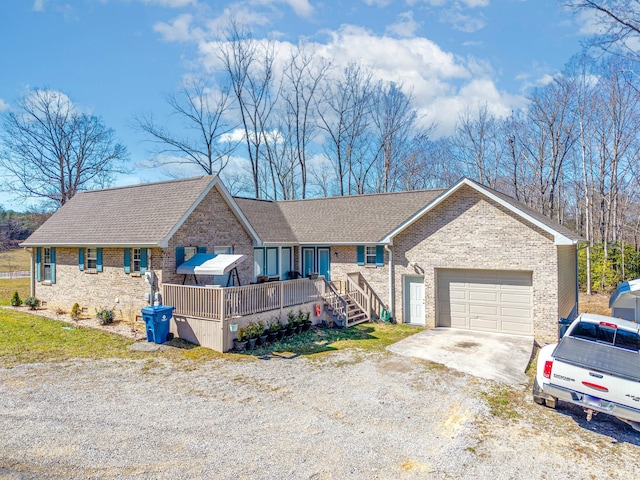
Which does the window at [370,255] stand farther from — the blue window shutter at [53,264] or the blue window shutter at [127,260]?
the blue window shutter at [53,264]

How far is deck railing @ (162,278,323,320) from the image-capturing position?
1187cm

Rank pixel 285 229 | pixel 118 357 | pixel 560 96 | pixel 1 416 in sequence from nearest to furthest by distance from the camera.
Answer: pixel 1 416 < pixel 118 357 < pixel 285 229 < pixel 560 96

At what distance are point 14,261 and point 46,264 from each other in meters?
41.2

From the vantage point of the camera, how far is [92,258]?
16.0 metres

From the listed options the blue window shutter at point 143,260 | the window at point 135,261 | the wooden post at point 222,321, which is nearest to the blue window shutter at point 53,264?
the window at point 135,261

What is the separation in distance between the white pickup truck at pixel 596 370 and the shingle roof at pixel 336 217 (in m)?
9.43

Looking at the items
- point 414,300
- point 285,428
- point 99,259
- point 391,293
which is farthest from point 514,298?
point 99,259

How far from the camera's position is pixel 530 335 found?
14.0 metres

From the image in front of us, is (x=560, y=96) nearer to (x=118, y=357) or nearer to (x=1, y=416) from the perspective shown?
(x=118, y=357)

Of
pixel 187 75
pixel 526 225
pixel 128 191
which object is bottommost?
pixel 526 225

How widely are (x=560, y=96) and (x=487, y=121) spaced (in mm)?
6654

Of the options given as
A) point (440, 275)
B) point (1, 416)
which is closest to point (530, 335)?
point (440, 275)

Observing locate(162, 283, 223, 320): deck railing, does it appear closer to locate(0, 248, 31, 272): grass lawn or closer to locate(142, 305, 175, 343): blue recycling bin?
locate(142, 305, 175, 343): blue recycling bin

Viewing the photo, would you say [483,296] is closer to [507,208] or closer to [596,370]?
[507,208]
